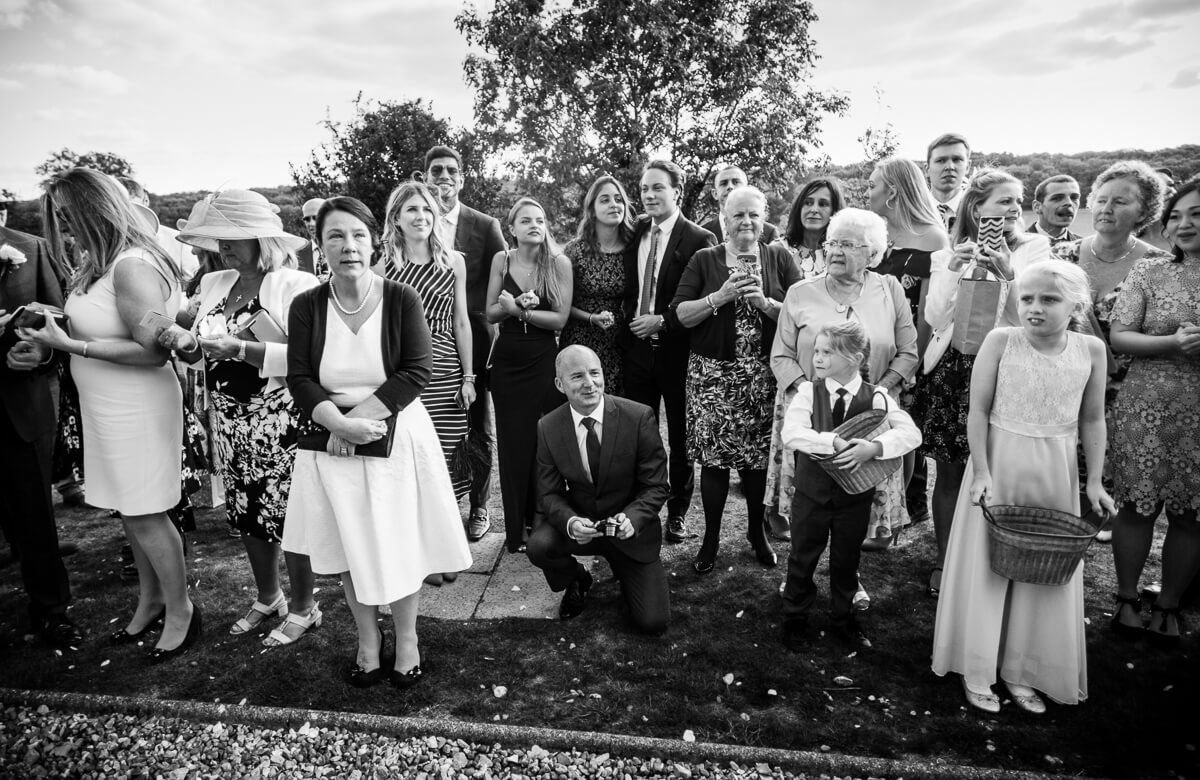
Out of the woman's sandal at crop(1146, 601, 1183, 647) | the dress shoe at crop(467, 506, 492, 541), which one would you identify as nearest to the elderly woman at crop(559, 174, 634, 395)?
the dress shoe at crop(467, 506, 492, 541)

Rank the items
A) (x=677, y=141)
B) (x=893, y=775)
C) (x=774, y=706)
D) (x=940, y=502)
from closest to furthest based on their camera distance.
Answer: (x=893, y=775) → (x=774, y=706) → (x=940, y=502) → (x=677, y=141)

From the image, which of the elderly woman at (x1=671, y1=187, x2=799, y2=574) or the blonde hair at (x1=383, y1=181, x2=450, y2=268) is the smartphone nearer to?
the elderly woman at (x1=671, y1=187, x2=799, y2=574)

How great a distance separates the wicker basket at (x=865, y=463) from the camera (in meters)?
3.35

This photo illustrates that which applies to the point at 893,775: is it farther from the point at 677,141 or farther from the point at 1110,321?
the point at 677,141

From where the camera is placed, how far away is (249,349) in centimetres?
342

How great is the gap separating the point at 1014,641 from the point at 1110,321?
196cm

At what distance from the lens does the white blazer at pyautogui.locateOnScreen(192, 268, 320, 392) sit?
3473mm

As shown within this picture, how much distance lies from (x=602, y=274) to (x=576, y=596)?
2162 millimetres

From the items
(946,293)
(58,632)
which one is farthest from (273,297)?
(946,293)

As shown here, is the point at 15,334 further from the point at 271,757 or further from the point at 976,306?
the point at 976,306

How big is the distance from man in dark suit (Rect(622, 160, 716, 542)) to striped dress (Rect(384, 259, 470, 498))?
1.21 m

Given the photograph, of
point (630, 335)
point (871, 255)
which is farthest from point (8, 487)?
point (871, 255)

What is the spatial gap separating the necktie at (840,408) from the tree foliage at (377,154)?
16907mm

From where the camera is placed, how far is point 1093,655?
354cm
